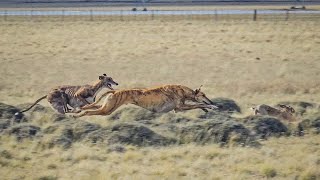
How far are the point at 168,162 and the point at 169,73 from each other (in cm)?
1225

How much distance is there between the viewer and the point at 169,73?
72.3 feet

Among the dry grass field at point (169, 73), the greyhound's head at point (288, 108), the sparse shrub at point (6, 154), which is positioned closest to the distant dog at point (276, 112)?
the greyhound's head at point (288, 108)

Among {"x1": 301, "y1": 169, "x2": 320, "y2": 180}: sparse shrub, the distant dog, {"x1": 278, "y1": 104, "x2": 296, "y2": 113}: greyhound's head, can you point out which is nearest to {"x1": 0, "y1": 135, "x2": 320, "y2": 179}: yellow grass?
{"x1": 301, "y1": 169, "x2": 320, "y2": 180}: sparse shrub

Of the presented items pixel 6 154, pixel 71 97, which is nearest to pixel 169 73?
pixel 71 97

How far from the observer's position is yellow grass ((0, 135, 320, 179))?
30.2ft

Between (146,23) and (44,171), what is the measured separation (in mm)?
38259

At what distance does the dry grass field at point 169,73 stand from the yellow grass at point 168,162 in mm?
16

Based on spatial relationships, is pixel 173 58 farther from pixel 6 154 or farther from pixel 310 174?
pixel 310 174

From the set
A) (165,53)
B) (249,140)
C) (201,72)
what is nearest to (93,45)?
(165,53)

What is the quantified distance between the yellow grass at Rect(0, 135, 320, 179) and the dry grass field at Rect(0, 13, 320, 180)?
0.6 inches

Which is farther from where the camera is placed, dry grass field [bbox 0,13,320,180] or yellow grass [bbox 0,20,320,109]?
yellow grass [bbox 0,20,320,109]

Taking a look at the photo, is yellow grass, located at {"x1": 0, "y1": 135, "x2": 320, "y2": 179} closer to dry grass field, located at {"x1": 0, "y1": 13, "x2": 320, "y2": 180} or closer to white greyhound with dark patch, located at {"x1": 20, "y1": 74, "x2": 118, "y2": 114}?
dry grass field, located at {"x1": 0, "y1": 13, "x2": 320, "y2": 180}

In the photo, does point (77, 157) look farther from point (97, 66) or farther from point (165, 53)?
point (165, 53)

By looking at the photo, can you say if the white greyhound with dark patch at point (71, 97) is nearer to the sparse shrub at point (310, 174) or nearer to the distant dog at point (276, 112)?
the distant dog at point (276, 112)
